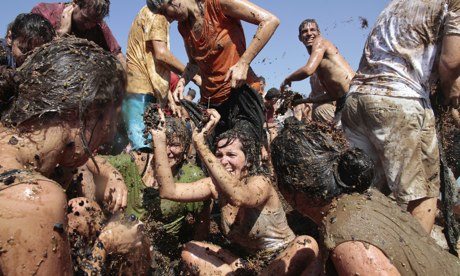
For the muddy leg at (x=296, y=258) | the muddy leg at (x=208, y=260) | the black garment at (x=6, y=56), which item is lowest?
the muddy leg at (x=208, y=260)

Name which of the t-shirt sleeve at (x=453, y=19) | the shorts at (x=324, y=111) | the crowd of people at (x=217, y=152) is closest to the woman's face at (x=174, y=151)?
the crowd of people at (x=217, y=152)

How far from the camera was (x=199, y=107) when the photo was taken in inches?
213

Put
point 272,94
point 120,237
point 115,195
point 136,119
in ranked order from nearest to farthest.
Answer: point 120,237 → point 115,195 → point 136,119 → point 272,94

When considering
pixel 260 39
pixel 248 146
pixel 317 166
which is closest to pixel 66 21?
pixel 260 39

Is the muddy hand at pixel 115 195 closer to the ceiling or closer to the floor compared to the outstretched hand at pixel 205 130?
closer to the floor

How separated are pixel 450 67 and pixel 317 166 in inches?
83.3

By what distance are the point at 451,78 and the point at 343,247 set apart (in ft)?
8.40

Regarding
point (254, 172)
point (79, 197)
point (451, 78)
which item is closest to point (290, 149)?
point (79, 197)

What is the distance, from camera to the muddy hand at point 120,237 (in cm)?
257

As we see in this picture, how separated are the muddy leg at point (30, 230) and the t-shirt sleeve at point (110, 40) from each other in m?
4.02

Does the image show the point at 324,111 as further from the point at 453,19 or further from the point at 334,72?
the point at 453,19

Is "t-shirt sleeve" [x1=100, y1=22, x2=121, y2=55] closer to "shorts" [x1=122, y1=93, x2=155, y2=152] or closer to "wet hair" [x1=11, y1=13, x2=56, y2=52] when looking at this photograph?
"shorts" [x1=122, y1=93, x2=155, y2=152]

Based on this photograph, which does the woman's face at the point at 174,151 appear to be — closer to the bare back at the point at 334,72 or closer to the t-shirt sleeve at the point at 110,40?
the t-shirt sleeve at the point at 110,40

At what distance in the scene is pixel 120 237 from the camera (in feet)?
8.47
